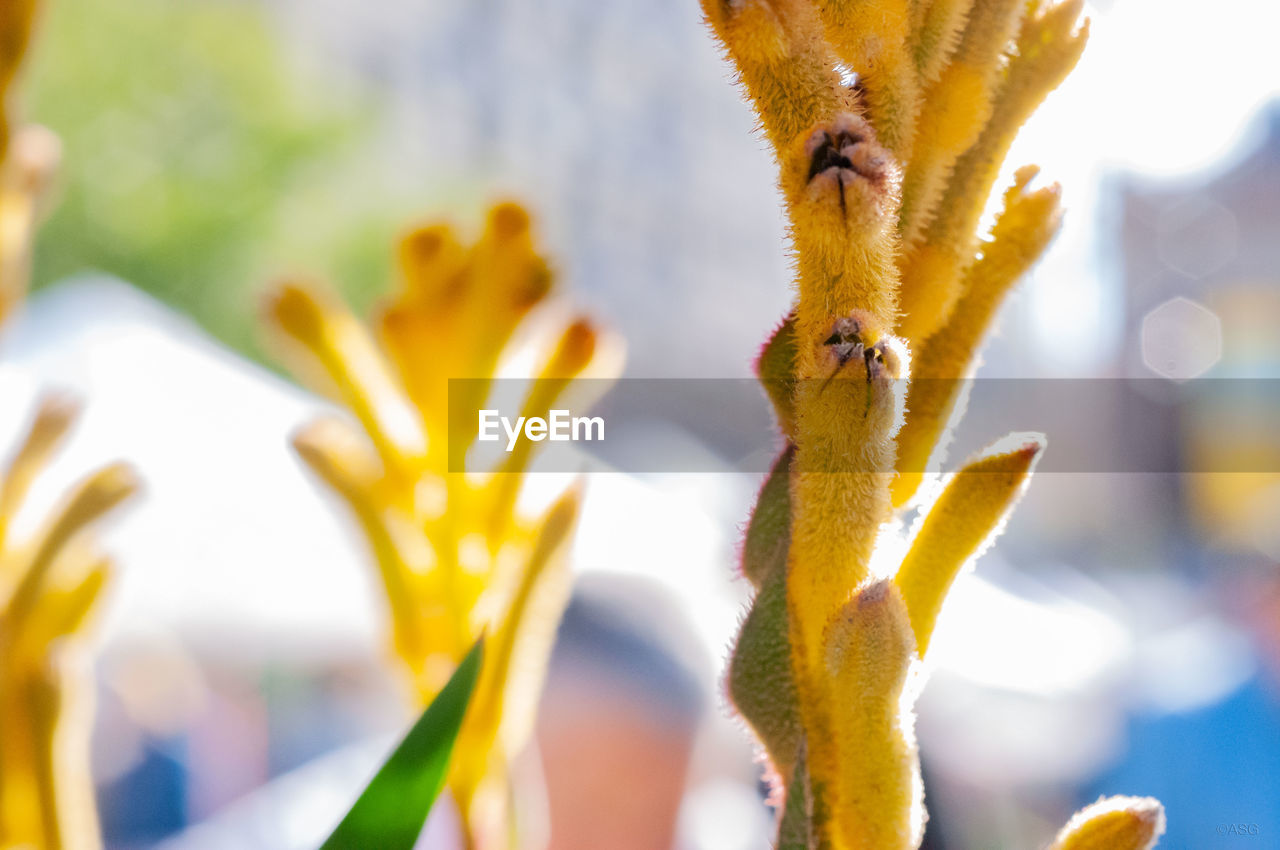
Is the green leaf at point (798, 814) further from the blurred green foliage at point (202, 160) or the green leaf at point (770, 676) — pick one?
the blurred green foliage at point (202, 160)

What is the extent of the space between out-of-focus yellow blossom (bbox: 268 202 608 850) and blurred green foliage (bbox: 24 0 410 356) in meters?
5.73

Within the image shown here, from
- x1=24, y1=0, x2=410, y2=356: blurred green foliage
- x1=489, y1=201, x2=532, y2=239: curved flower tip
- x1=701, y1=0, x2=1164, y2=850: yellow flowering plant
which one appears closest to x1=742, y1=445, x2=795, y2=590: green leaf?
x1=701, y1=0, x2=1164, y2=850: yellow flowering plant

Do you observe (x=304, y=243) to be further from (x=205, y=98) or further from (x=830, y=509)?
(x=830, y=509)

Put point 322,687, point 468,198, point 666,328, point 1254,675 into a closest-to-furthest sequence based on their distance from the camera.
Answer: point 1254,675 → point 322,687 → point 468,198 → point 666,328

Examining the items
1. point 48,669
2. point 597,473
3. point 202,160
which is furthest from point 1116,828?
point 202,160

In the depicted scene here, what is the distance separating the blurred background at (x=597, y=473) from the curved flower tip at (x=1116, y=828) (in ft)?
0.15

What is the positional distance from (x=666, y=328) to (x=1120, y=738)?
23.7 feet

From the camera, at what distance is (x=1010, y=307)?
219mm

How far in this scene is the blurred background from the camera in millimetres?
903

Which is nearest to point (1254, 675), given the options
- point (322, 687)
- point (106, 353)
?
point (106, 353)

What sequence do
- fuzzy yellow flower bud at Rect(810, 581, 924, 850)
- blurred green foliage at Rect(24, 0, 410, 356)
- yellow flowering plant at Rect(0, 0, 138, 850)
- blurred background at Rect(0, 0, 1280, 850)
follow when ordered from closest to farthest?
fuzzy yellow flower bud at Rect(810, 581, 924, 850)
yellow flowering plant at Rect(0, 0, 138, 850)
blurred background at Rect(0, 0, 1280, 850)
blurred green foliage at Rect(24, 0, 410, 356)

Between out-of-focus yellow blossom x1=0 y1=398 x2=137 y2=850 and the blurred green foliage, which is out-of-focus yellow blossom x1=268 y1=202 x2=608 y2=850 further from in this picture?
the blurred green foliage

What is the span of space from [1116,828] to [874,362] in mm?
107

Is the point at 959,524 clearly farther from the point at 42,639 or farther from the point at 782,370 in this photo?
the point at 42,639
